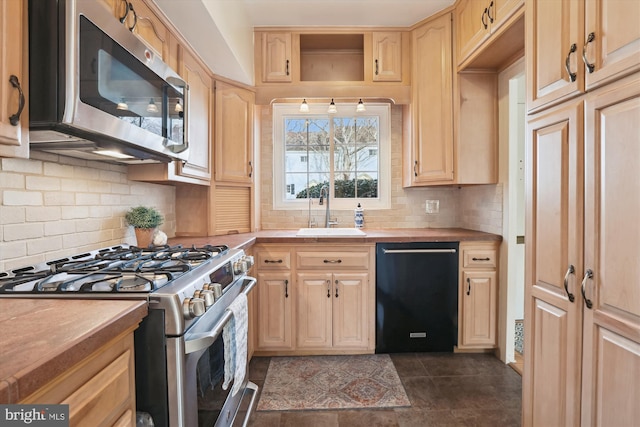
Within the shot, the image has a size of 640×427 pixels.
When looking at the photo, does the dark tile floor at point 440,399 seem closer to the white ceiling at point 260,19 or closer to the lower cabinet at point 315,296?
the lower cabinet at point 315,296

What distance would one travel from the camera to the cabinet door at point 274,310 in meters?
2.36

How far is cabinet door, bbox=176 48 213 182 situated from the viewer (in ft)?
6.37

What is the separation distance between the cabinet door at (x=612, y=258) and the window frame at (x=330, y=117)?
6.49ft

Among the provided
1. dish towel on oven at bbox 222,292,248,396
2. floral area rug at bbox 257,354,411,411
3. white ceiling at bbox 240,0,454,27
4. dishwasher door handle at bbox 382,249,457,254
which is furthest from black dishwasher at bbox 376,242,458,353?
white ceiling at bbox 240,0,454,27

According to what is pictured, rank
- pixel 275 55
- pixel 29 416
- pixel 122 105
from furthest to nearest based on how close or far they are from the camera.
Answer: pixel 275 55
pixel 122 105
pixel 29 416

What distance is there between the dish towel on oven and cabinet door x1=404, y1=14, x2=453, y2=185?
5.99 feet

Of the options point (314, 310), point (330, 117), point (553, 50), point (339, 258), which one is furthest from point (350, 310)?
point (553, 50)

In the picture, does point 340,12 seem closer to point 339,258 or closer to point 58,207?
point 339,258

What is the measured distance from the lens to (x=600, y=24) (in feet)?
3.35

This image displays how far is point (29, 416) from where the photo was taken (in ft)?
1.77

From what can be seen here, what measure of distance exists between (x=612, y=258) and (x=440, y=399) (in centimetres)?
134

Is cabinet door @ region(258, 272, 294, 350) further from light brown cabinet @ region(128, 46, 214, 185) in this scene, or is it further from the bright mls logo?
the bright mls logo

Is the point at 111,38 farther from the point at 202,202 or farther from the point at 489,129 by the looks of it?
the point at 489,129

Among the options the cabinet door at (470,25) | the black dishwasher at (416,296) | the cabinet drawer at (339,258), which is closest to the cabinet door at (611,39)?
the cabinet door at (470,25)
